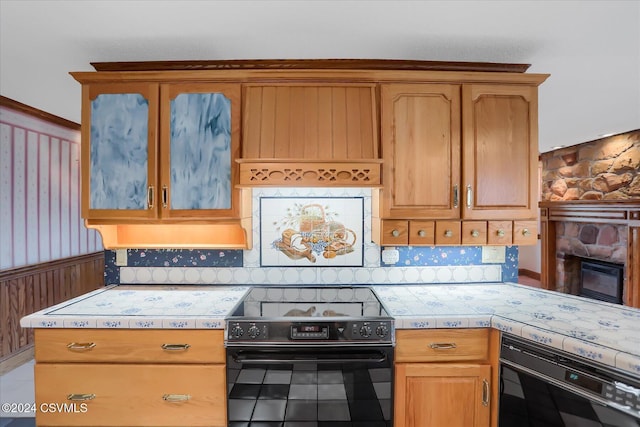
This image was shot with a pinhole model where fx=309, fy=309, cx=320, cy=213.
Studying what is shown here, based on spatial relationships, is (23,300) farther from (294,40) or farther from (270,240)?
(294,40)

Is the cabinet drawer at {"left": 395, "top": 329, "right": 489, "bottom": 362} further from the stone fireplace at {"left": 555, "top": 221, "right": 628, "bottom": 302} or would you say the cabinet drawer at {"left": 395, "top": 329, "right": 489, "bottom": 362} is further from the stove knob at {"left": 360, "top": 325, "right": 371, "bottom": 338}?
the stone fireplace at {"left": 555, "top": 221, "right": 628, "bottom": 302}

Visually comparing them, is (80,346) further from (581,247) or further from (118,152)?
(581,247)

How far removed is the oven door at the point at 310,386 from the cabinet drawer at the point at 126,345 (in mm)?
140

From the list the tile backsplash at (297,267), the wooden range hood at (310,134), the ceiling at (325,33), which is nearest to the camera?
the ceiling at (325,33)

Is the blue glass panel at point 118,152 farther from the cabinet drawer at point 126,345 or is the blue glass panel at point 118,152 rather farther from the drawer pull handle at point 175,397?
the drawer pull handle at point 175,397

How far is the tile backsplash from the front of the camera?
2.13 metres

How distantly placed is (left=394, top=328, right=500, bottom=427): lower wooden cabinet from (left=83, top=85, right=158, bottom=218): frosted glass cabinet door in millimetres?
1602

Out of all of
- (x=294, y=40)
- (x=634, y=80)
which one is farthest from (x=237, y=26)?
(x=634, y=80)

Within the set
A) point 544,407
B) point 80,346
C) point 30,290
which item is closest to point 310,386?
point 544,407

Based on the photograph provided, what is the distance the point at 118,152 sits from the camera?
178 cm

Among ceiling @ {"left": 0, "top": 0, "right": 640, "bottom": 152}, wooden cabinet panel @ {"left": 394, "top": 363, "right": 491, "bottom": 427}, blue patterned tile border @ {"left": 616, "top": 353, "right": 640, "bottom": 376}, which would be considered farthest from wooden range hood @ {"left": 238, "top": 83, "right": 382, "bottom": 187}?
blue patterned tile border @ {"left": 616, "top": 353, "right": 640, "bottom": 376}

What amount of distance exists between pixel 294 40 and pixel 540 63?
1530 millimetres

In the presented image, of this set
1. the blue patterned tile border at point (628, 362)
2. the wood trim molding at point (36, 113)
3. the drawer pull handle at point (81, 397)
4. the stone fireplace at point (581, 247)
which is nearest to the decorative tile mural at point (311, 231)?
the drawer pull handle at point (81, 397)

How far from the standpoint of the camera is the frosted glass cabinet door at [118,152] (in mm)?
1781
